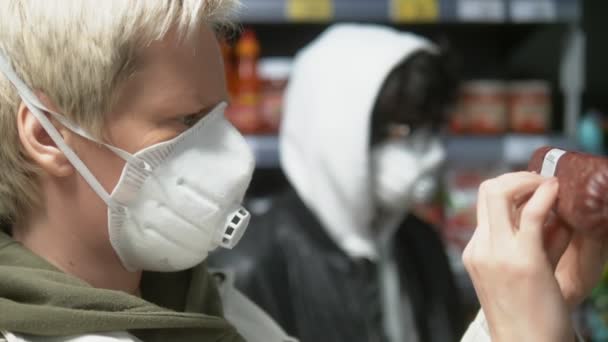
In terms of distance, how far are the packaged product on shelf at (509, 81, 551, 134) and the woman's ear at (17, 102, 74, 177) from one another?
1.77 m

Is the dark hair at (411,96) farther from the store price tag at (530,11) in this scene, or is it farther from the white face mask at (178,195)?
the white face mask at (178,195)

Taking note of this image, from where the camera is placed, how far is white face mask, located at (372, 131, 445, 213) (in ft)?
6.36

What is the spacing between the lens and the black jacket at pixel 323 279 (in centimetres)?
181

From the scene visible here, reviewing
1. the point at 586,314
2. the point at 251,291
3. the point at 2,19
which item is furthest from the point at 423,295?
the point at 2,19

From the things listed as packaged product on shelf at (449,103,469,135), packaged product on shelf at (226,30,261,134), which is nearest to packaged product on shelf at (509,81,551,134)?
packaged product on shelf at (449,103,469,135)

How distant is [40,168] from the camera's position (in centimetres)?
98

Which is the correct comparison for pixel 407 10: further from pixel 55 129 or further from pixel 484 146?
pixel 55 129

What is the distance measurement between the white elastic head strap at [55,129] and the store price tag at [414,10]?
141cm

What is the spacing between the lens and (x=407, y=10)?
7.34ft

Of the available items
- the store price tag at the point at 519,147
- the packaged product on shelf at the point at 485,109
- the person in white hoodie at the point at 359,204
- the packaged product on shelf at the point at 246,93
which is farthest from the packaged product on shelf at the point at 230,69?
the store price tag at the point at 519,147

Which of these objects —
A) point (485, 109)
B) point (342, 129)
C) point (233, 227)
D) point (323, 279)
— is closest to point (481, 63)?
point (485, 109)

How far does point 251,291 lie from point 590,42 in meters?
1.36

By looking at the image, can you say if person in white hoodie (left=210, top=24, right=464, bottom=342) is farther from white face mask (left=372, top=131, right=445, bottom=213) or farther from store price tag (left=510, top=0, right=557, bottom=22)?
store price tag (left=510, top=0, right=557, bottom=22)

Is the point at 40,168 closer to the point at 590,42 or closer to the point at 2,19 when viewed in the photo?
the point at 2,19
